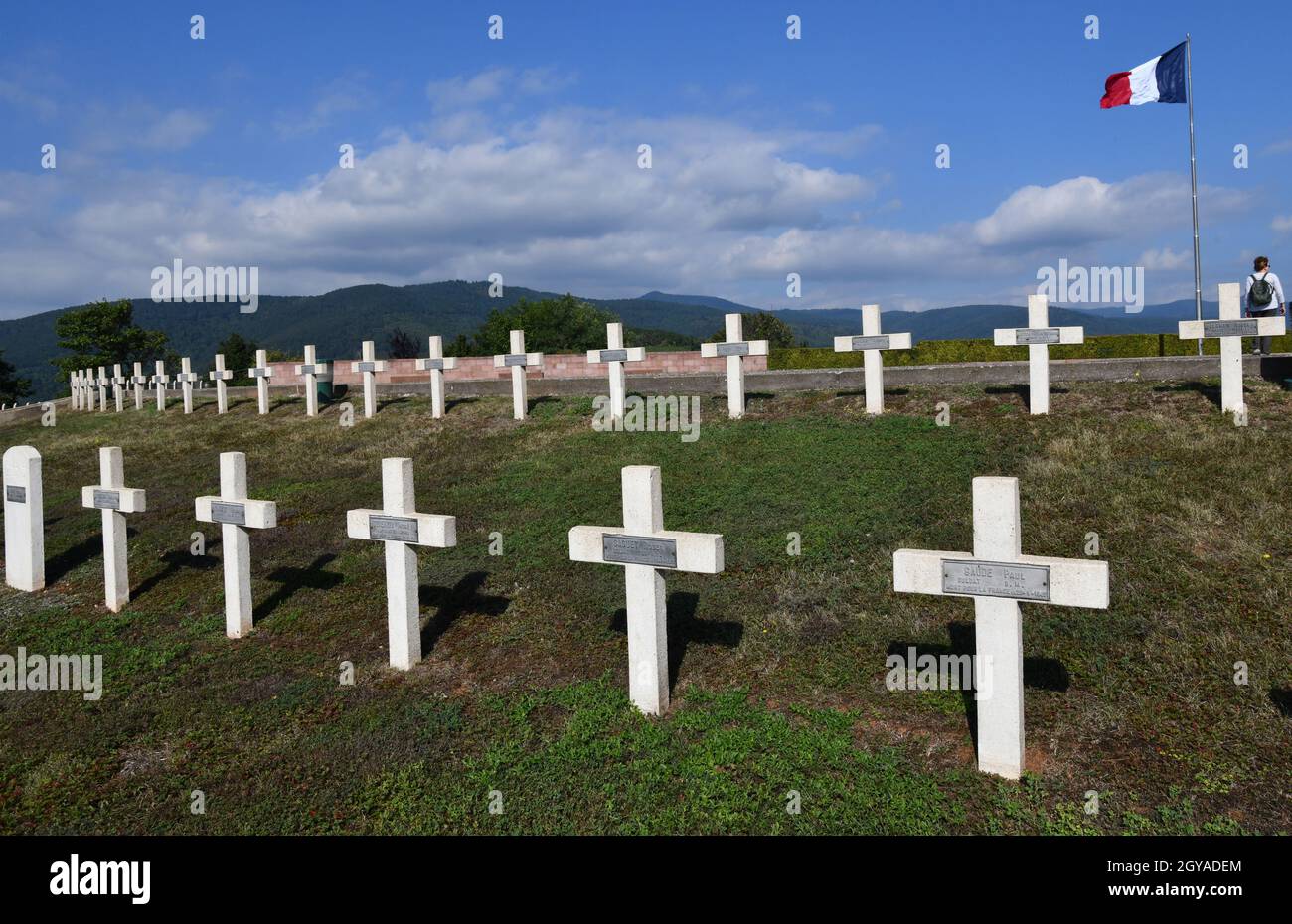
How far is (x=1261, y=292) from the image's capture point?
37.7 feet

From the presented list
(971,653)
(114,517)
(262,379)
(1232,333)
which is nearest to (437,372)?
(262,379)

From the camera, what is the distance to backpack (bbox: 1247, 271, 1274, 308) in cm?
1148

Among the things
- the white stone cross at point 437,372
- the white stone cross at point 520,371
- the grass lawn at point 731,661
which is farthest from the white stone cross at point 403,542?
the white stone cross at point 437,372

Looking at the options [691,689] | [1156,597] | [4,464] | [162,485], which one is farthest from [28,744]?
[162,485]

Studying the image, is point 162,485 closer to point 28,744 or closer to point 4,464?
point 4,464

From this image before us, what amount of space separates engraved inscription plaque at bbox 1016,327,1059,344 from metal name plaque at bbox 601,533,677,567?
794cm

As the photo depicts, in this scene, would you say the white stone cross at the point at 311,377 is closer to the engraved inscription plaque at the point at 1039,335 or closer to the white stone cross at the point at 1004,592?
the engraved inscription plaque at the point at 1039,335

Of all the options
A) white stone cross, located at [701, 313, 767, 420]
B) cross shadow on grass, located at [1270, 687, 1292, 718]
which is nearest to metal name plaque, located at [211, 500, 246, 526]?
white stone cross, located at [701, 313, 767, 420]

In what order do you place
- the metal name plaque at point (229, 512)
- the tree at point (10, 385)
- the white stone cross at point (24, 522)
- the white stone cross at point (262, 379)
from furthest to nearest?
1. the tree at point (10, 385)
2. the white stone cross at point (262, 379)
3. the white stone cross at point (24, 522)
4. the metal name plaque at point (229, 512)

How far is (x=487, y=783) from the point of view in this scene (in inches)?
202

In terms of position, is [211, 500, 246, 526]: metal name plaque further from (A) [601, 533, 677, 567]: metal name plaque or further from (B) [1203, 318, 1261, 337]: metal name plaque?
(B) [1203, 318, 1261, 337]: metal name plaque

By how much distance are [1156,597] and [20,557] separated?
11.9 metres

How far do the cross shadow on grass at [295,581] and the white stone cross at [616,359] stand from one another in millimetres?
6500

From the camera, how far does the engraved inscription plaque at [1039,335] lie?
1166 centimetres
